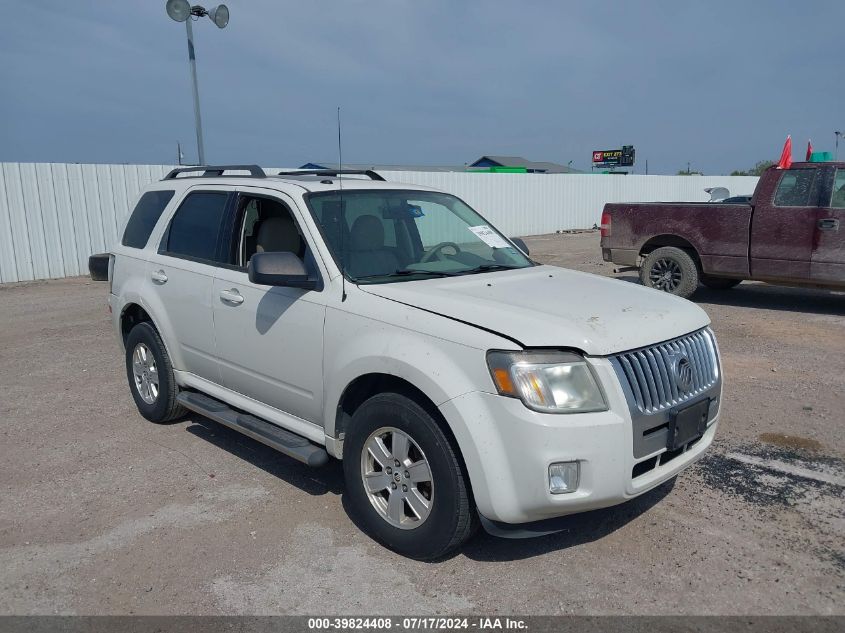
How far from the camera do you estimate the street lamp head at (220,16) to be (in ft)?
44.2

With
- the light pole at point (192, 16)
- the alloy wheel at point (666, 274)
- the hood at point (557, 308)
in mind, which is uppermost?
the light pole at point (192, 16)

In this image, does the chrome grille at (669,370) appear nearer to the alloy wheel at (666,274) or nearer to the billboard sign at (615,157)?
the alloy wheel at (666,274)

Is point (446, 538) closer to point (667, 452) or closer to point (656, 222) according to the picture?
point (667, 452)

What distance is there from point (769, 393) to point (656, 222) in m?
4.75

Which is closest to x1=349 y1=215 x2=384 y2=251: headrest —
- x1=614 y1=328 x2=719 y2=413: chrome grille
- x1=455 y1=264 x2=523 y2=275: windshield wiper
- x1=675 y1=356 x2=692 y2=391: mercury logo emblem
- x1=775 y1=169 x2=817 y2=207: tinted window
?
x1=455 y1=264 x2=523 y2=275: windshield wiper

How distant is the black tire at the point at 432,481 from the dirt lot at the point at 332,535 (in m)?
0.14

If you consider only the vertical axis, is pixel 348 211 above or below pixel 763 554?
above

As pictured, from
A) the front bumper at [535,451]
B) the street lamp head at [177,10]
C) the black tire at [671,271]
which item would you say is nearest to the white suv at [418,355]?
the front bumper at [535,451]

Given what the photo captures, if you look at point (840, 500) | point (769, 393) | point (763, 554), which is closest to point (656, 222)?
point (769, 393)

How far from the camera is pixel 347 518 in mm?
4012

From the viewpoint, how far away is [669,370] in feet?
11.1

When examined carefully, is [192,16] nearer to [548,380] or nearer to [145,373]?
[145,373]

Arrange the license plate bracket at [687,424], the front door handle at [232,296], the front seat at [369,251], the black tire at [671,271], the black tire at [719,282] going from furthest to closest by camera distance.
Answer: the black tire at [719,282] → the black tire at [671,271] → the front door handle at [232,296] → the front seat at [369,251] → the license plate bracket at [687,424]

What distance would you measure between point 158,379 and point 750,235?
7.76 meters
